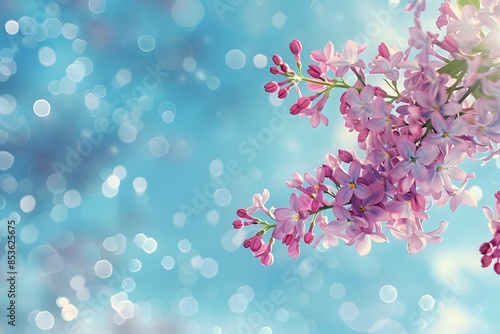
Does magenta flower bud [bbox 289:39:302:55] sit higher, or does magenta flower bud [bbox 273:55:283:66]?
magenta flower bud [bbox 289:39:302:55]

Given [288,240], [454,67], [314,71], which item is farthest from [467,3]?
[288,240]

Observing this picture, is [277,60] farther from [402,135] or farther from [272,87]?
[402,135]

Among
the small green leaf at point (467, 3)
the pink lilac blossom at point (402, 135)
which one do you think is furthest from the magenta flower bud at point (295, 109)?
the small green leaf at point (467, 3)

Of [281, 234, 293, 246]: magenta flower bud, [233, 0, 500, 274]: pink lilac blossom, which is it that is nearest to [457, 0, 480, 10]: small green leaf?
[233, 0, 500, 274]: pink lilac blossom

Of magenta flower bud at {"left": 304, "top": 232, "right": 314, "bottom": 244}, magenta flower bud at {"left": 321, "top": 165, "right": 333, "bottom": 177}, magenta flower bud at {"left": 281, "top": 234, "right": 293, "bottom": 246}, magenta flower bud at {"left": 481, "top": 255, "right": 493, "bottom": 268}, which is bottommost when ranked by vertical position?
magenta flower bud at {"left": 281, "top": 234, "right": 293, "bottom": 246}

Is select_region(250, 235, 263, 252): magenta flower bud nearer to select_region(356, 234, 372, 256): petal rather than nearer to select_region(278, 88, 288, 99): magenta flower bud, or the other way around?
select_region(356, 234, 372, 256): petal

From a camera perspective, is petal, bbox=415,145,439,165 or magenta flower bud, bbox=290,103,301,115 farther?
magenta flower bud, bbox=290,103,301,115

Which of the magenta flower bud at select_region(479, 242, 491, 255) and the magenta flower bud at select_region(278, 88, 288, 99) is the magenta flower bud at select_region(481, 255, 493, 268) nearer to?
the magenta flower bud at select_region(479, 242, 491, 255)

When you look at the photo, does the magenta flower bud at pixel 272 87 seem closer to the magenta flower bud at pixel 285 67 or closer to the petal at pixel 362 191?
the magenta flower bud at pixel 285 67
